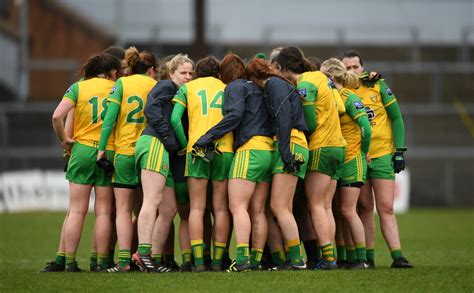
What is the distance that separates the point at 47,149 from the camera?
2836cm

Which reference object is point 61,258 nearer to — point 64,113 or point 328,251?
point 64,113

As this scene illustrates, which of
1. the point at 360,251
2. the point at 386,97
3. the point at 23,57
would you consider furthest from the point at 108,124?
the point at 23,57

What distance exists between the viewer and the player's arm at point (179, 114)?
9969 millimetres

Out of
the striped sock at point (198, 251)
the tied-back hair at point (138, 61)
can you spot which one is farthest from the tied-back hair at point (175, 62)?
the striped sock at point (198, 251)

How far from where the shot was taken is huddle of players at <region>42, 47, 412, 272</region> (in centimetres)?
987

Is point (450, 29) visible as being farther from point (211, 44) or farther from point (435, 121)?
point (211, 44)

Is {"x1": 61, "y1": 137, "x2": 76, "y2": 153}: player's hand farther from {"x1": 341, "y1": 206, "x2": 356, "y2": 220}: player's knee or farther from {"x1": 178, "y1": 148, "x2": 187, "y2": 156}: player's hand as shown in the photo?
{"x1": 341, "y1": 206, "x2": 356, "y2": 220}: player's knee

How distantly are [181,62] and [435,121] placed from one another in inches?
770

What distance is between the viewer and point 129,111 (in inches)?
402

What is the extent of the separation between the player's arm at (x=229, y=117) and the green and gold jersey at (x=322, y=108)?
64 cm

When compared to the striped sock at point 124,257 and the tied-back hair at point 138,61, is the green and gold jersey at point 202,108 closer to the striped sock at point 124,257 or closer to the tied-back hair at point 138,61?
the tied-back hair at point 138,61

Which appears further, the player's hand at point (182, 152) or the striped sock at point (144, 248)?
the player's hand at point (182, 152)

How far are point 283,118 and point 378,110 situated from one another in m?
1.60

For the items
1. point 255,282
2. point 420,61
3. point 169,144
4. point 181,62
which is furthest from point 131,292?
point 420,61
